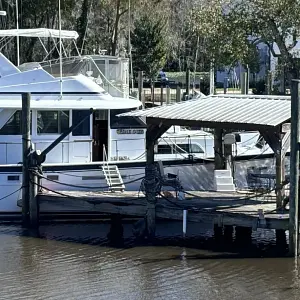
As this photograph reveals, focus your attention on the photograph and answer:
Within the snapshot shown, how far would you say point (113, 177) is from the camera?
2195 cm

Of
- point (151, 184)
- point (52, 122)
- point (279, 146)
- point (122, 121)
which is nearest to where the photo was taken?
point (279, 146)

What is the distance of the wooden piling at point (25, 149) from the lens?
66.7ft

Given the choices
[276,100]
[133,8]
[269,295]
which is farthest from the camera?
[133,8]

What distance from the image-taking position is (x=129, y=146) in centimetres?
2302

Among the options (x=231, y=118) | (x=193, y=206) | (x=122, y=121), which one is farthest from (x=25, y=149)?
(x=231, y=118)

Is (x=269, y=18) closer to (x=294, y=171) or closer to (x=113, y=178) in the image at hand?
(x=113, y=178)

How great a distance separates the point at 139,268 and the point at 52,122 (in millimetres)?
6452

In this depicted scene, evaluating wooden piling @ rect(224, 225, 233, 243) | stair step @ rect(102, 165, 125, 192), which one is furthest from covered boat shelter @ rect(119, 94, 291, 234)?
stair step @ rect(102, 165, 125, 192)

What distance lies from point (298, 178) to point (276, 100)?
9.65 feet

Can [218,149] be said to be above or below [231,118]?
below

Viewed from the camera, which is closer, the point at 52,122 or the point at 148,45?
the point at 52,122

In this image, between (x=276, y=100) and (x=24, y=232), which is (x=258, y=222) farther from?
(x=24, y=232)

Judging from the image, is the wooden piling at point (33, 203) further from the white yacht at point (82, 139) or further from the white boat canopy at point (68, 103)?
the white boat canopy at point (68, 103)

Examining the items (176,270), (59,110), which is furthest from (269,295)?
(59,110)
